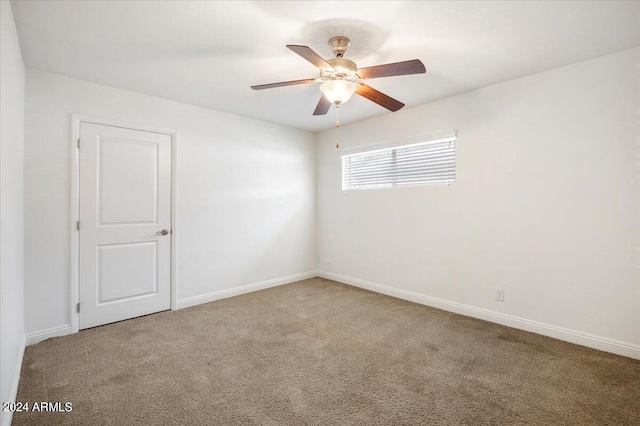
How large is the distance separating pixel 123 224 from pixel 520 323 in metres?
4.26

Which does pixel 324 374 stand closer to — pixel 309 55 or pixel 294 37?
pixel 309 55

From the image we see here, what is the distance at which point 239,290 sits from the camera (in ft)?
13.6

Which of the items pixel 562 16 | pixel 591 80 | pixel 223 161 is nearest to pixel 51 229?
pixel 223 161

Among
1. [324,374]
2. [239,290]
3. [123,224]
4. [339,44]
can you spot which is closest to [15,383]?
[123,224]

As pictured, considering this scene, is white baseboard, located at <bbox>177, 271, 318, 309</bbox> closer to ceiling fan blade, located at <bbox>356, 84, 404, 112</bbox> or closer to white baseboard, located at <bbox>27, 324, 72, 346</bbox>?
white baseboard, located at <bbox>27, 324, 72, 346</bbox>

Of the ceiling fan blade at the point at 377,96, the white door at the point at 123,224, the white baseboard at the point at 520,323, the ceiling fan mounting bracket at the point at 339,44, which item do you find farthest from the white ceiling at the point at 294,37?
the white baseboard at the point at 520,323

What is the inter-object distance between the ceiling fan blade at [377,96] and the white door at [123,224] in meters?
2.42

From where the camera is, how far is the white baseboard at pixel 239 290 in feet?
12.0

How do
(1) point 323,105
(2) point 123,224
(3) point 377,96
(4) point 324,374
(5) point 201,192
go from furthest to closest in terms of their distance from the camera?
(5) point 201,192
(2) point 123,224
(1) point 323,105
(3) point 377,96
(4) point 324,374

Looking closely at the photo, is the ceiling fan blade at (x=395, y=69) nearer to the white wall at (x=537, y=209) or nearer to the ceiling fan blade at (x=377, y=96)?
the ceiling fan blade at (x=377, y=96)

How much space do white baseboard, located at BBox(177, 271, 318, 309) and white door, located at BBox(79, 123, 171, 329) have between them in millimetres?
243

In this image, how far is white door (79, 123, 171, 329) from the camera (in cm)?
299

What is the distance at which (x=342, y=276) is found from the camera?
15.6 feet

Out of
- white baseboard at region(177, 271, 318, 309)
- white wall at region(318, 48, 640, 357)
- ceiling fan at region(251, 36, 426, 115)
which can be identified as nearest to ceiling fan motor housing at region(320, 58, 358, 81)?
ceiling fan at region(251, 36, 426, 115)
